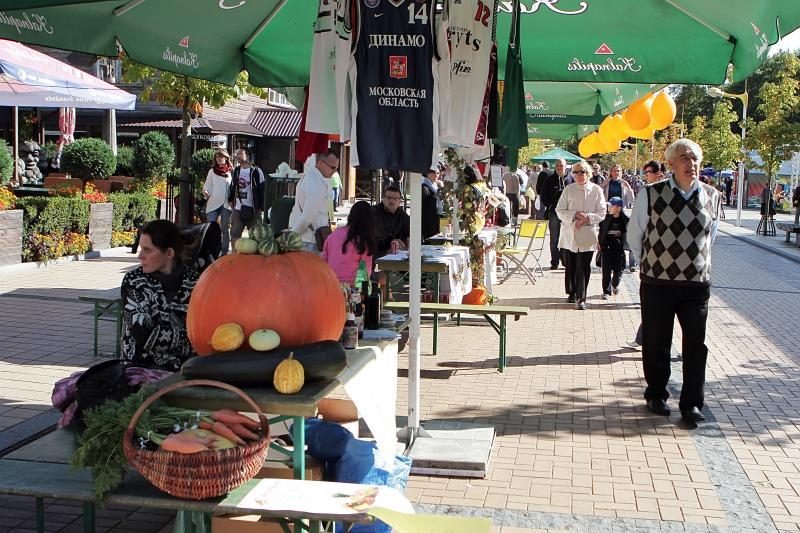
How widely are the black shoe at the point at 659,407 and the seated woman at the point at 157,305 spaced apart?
3.98 m

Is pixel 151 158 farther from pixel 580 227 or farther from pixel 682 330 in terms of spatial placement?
pixel 682 330

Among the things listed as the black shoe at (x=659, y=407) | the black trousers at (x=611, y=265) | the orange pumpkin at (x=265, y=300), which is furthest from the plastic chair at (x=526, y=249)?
the orange pumpkin at (x=265, y=300)

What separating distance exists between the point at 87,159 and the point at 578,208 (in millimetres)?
13142

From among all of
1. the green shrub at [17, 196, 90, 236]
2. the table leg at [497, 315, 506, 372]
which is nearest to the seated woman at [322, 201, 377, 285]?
the table leg at [497, 315, 506, 372]

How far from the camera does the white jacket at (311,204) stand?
9398 mm

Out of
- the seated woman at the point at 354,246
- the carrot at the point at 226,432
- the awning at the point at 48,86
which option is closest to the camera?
the carrot at the point at 226,432

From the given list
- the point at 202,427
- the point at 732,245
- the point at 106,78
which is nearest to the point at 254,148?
the point at 106,78

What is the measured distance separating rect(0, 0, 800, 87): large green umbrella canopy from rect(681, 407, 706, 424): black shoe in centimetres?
251

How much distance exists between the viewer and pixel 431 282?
1011 cm

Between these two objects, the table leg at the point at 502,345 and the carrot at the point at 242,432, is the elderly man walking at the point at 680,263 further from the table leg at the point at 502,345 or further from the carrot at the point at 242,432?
the carrot at the point at 242,432

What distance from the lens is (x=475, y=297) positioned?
425 inches

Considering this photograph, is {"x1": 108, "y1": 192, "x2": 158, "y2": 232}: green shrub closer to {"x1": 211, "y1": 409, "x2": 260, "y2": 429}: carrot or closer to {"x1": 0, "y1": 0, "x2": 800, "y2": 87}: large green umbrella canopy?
{"x1": 0, "y1": 0, "x2": 800, "y2": 87}: large green umbrella canopy

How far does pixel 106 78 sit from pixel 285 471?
104ft

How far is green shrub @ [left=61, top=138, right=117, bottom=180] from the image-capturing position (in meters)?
21.4
